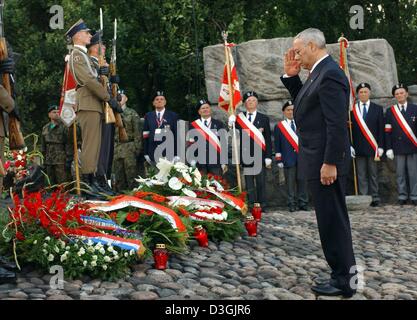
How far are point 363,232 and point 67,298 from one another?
12.5 ft

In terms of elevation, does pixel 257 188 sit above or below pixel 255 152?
below

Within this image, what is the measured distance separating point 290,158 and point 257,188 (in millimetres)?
641

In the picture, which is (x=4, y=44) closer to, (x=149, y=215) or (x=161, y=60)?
(x=149, y=215)

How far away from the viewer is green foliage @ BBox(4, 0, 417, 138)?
12148mm

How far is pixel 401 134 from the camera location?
9555mm

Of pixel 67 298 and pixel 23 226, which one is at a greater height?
pixel 23 226

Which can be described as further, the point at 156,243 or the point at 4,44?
the point at 156,243

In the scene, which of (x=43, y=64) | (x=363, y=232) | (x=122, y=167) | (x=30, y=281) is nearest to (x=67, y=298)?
(x=30, y=281)

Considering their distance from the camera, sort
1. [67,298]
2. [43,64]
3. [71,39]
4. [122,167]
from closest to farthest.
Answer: [67,298] → [71,39] → [122,167] → [43,64]

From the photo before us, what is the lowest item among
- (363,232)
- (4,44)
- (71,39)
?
(363,232)

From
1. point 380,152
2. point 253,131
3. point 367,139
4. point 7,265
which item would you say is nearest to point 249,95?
point 253,131

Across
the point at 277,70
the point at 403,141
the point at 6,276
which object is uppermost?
the point at 277,70

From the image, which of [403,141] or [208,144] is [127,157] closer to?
[208,144]

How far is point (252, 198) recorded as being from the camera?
30.3 feet
